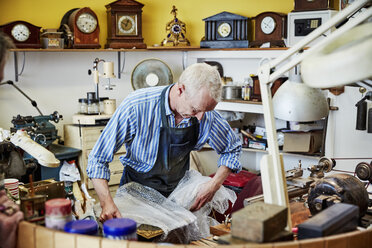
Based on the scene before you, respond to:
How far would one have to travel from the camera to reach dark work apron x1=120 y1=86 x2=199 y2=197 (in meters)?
3.03

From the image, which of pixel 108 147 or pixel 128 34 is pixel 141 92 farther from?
pixel 128 34

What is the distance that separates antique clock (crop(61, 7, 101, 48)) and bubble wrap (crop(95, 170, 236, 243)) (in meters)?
2.70

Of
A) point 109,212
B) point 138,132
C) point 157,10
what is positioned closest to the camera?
point 109,212

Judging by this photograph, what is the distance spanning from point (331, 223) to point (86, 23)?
4187mm

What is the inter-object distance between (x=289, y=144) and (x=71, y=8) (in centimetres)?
296

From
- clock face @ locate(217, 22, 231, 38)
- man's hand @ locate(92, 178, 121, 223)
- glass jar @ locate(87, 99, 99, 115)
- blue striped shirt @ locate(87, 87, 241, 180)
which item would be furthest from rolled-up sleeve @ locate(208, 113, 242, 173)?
clock face @ locate(217, 22, 231, 38)

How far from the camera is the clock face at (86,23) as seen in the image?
17.1 feet

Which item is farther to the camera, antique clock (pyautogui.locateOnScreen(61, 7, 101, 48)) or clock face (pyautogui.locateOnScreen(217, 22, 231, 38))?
clock face (pyautogui.locateOnScreen(217, 22, 231, 38))

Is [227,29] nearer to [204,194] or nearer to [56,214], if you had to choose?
[204,194]

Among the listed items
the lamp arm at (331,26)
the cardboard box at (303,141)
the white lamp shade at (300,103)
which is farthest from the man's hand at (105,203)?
the cardboard box at (303,141)

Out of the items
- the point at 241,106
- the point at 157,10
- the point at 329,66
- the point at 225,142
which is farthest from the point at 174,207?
the point at 157,10

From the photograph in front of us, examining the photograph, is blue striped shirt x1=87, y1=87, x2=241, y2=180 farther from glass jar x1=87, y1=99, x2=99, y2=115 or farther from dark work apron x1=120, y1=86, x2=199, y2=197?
glass jar x1=87, y1=99, x2=99, y2=115

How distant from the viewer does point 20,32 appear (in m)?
4.98

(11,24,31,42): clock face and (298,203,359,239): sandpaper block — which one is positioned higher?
(11,24,31,42): clock face
